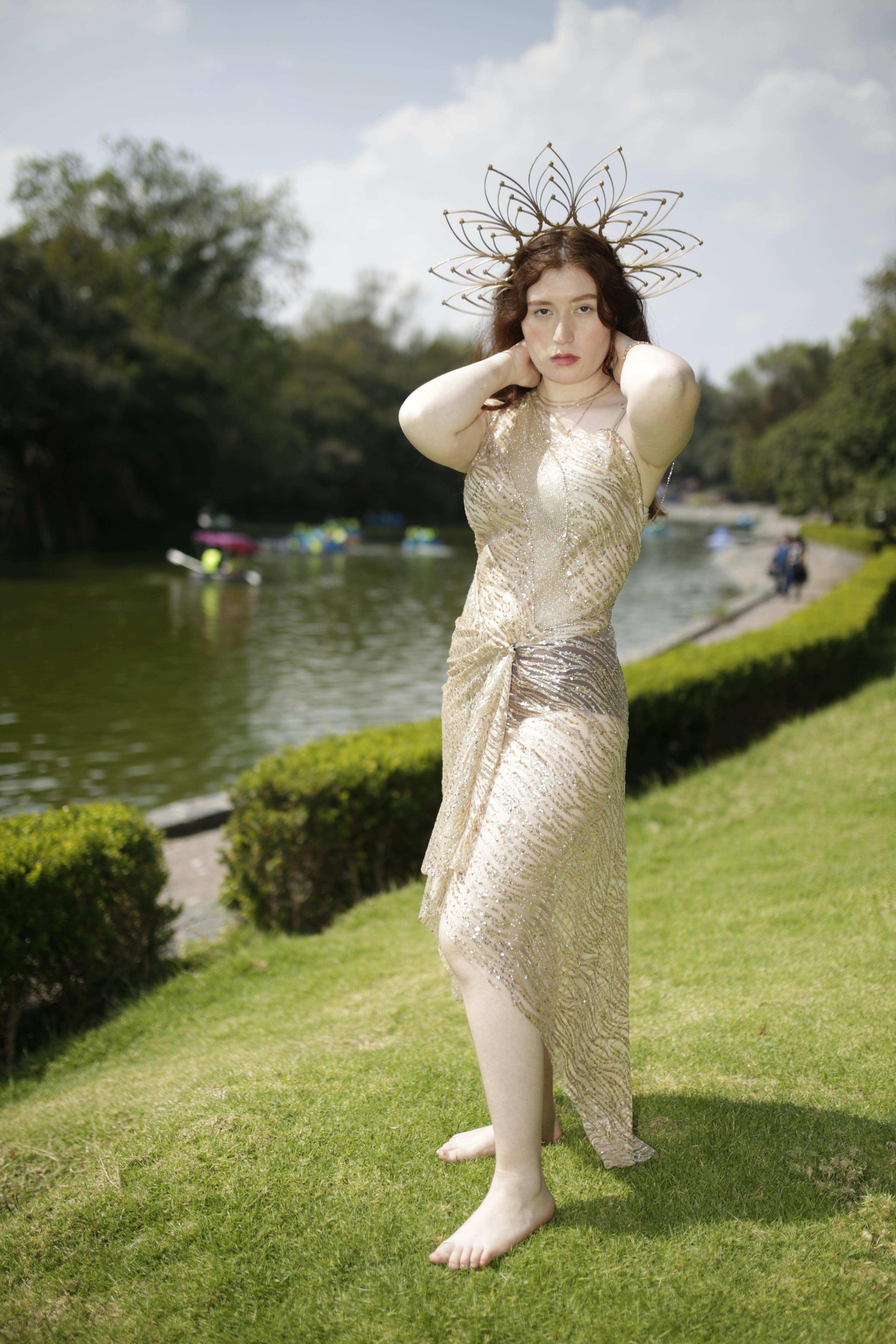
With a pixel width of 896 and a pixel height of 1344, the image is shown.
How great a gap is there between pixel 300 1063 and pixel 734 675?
5.59 meters

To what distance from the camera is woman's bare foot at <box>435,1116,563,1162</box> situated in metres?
2.64

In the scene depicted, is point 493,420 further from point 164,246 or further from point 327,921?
point 164,246

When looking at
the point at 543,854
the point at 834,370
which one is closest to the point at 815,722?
the point at 543,854

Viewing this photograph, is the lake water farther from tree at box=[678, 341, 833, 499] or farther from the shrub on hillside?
tree at box=[678, 341, 833, 499]

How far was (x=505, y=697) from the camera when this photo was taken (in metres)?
2.45

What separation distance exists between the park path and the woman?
97.2 inches

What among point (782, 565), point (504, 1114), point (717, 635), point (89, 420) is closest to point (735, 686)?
point (504, 1114)

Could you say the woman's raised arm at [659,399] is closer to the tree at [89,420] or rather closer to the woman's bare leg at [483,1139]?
the woman's bare leg at [483,1139]

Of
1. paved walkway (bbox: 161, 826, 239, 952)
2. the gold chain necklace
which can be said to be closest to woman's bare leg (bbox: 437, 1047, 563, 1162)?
the gold chain necklace

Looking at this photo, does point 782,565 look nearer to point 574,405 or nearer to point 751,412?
point 574,405

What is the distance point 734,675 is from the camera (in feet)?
26.3

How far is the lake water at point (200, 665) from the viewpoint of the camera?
9258mm

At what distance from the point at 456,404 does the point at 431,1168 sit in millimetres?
1878

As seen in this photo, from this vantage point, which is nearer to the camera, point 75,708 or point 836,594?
point 75,708
